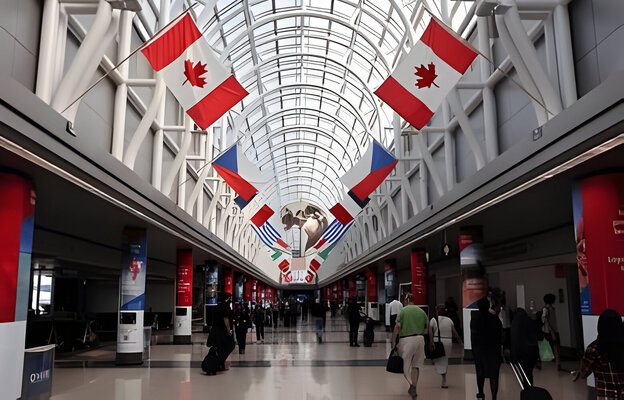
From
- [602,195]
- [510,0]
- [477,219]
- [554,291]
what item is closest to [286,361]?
[477,219]

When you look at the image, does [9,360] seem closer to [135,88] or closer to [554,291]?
[135,88]

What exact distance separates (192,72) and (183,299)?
13.2 metres

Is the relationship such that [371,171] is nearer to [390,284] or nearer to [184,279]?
[184,279]

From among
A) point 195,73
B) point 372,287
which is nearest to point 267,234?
point 372,287

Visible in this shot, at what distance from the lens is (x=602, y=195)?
29.7ft

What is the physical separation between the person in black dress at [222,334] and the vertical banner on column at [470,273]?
6.40 metres

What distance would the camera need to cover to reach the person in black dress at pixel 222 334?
520 inches

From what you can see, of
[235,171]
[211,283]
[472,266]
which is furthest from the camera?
[211,283]

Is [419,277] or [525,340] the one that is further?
[419,277]

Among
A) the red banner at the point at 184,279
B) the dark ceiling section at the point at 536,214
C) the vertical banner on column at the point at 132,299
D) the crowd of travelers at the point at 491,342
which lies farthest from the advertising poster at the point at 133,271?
the dark ceiling section at the point at 536,214

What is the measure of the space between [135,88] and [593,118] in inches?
507

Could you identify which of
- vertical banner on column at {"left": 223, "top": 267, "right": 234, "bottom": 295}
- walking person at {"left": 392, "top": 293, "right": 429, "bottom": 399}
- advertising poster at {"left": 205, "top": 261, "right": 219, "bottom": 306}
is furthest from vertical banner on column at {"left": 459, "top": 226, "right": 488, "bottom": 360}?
vertical banner on column at {"left": 223, "top": 267, "right": 234, "bottom": 295}

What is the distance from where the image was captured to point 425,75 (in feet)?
37.5

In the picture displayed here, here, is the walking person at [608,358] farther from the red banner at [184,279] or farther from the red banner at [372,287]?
the red banner at [372,287]
